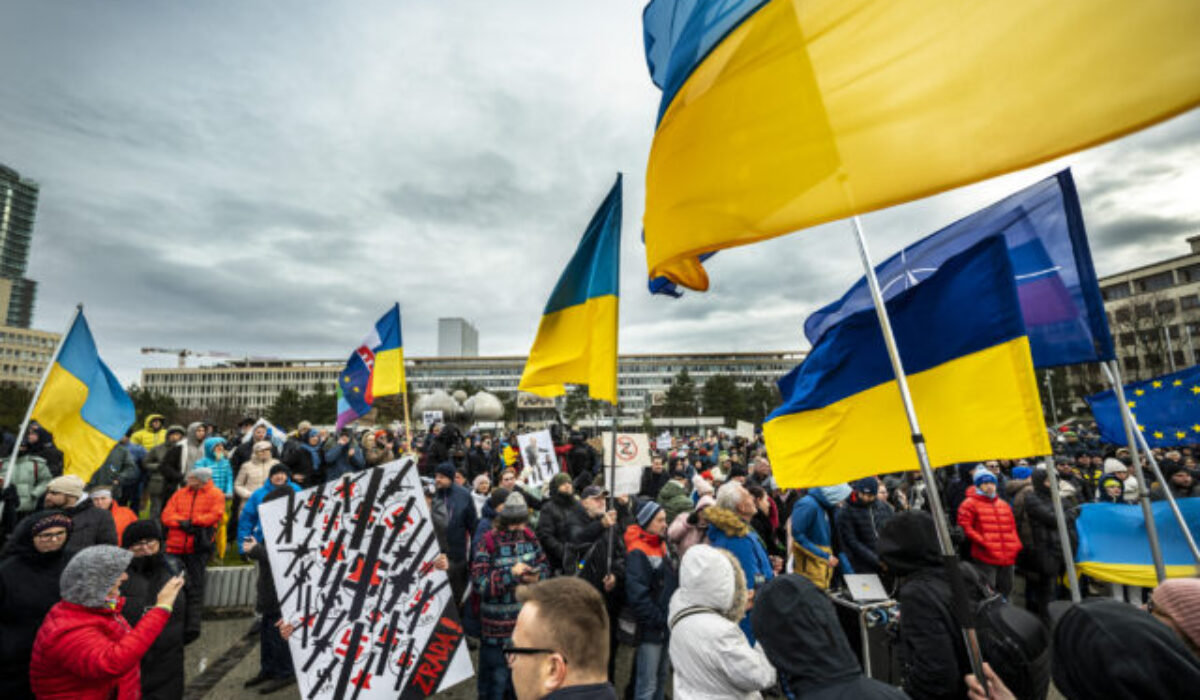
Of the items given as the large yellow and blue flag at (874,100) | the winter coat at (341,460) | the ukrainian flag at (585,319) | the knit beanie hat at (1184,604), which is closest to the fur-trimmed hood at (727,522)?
the ukrainian flag at (585,319)

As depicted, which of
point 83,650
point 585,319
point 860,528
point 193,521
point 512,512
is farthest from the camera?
point 193,521

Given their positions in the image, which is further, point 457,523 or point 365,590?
point 457,523

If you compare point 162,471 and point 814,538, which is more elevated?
point 162,471

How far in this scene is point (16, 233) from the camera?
170 m

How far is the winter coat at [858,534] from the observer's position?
5816mm

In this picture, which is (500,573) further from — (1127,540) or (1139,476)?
(1127,540)

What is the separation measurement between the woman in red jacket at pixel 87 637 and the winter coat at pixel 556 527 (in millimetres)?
3651

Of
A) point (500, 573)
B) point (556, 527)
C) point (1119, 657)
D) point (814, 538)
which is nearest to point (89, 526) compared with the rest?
point (500, 573)

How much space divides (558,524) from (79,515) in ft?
15.3

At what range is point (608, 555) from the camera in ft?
15.5

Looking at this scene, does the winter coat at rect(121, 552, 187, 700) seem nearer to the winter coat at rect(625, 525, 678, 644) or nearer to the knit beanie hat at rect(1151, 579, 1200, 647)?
the winter coat at rect(625, 525, 678, 644)

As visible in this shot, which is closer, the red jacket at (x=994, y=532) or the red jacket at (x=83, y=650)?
the red jacket at (x=83, y=650)

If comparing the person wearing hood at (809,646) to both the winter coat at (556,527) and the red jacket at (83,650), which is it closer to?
the red jacket at (83,650)

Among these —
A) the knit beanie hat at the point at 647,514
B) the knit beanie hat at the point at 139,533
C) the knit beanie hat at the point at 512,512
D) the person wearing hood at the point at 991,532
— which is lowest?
the person wearing hood at the point at 991,532
